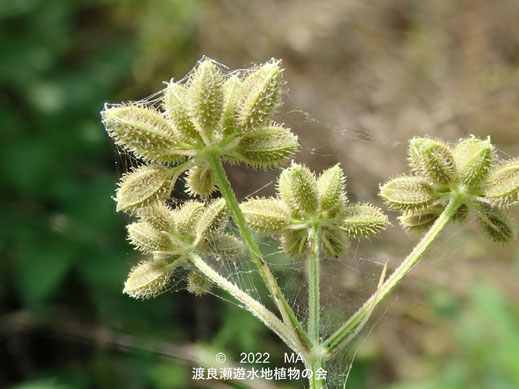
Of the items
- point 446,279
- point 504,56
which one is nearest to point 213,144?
point 446,279

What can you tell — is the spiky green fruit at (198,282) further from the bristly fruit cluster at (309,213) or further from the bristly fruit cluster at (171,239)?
the bristly fruit cluster at (309,213)

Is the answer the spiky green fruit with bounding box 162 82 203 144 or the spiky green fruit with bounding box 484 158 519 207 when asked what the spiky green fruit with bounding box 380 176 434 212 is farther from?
the spiky green fruit with bounding box 162 82 203 144

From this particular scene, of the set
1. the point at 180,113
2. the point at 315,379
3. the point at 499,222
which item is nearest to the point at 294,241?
the point at 315,379

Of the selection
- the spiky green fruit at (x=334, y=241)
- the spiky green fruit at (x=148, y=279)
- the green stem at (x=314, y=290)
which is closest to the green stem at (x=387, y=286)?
the green stem at (x=314, y=290)

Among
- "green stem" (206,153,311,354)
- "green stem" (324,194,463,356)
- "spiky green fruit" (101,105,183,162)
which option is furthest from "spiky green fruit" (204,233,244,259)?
"green stem" (324,194,463,356)

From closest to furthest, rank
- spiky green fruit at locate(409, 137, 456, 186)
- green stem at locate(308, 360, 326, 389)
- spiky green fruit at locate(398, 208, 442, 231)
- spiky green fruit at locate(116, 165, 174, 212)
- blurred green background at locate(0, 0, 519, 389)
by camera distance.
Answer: green stem at locate(308, 360, 326, 389), spiky green fruit at locate(116, 165, 174, 212), spiky green fruit at locate(409, 137, 456, 186), spiky green fruit at locate(398, 208, 442, 231), blurred green background at locate(0, 0, 519, 389)

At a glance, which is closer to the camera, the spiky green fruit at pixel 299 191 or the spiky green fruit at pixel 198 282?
the spiky green fruit at pixel 299 191
